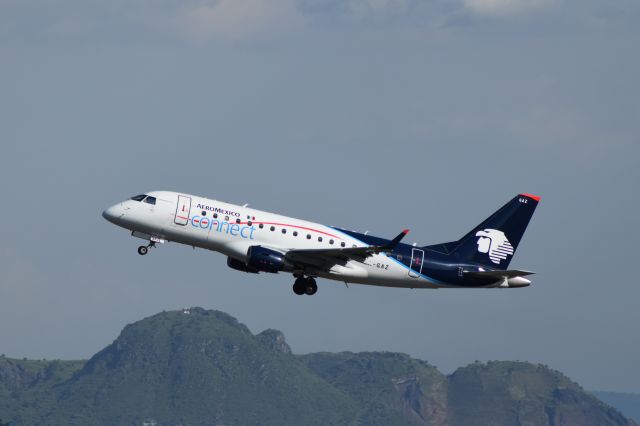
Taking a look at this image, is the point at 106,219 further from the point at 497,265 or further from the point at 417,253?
the point at 497,265

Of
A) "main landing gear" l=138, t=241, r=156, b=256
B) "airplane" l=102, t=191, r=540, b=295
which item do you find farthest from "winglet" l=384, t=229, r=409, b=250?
"main landing gear" l=138, t=241, r=156, b=256

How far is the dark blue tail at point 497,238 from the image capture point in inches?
3529

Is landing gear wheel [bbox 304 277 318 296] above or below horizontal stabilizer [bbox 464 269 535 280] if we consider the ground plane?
below

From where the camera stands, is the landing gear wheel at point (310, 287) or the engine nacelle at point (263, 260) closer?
the engine nacelle at point (263, 260)

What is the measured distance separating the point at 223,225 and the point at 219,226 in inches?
11.5

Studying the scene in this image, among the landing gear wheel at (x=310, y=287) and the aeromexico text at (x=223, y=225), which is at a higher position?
the aeromexico text at (x=223, y=225)

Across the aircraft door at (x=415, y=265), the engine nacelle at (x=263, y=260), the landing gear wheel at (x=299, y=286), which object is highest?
the aircraft door at (x=415, y=265)

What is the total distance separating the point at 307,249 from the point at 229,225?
5761 millimetres

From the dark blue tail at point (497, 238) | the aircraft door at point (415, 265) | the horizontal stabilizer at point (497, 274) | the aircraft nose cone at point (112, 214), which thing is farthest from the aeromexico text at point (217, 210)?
the horizontal stabilizer at point (497, 274)

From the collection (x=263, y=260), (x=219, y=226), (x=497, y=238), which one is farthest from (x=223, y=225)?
(x=497, y=238)

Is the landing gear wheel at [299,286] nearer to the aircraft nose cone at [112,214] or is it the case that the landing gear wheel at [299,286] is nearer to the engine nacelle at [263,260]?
the engine nacelle at [263,260]

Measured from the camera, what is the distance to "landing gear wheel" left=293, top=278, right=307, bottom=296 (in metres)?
85.1

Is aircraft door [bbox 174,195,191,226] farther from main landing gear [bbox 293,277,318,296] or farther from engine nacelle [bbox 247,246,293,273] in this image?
main landing gear [bbox 293,277,318,296]

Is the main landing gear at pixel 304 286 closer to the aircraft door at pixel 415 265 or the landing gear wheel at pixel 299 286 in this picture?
the landing gear wheel at pixel 299 286
